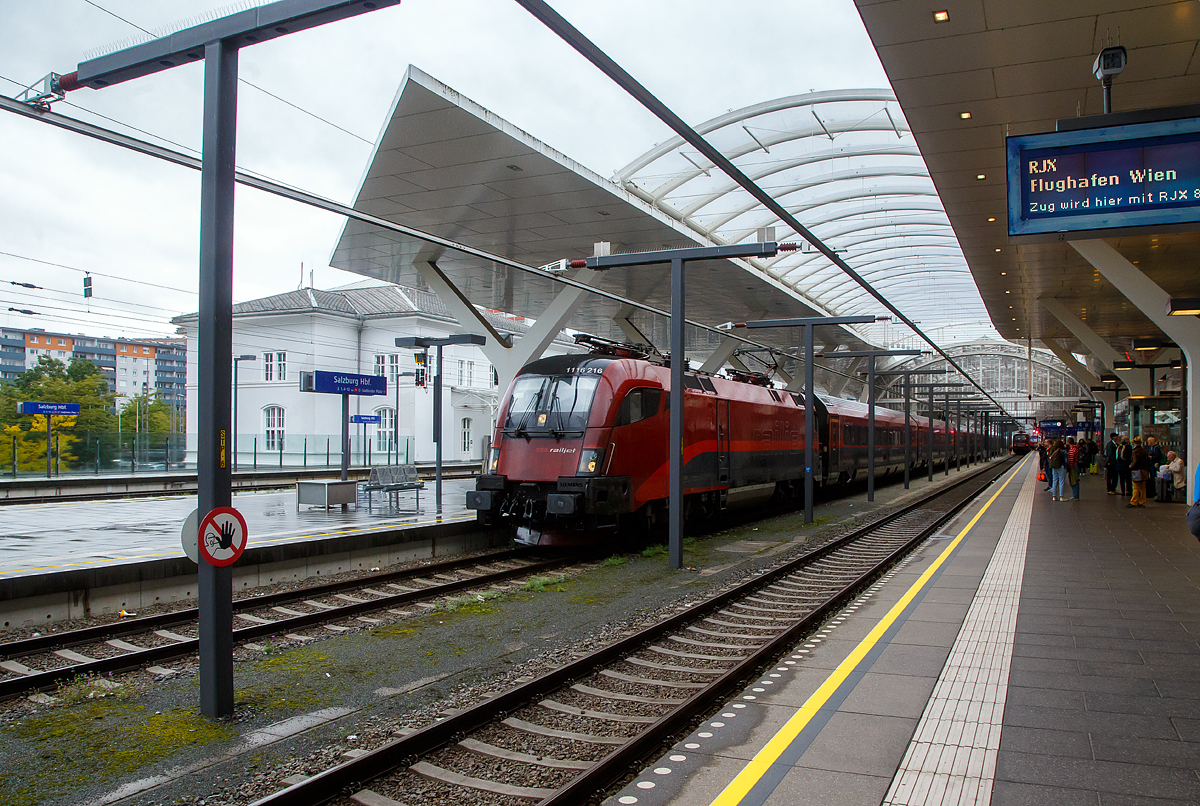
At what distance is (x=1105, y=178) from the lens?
7113 mm

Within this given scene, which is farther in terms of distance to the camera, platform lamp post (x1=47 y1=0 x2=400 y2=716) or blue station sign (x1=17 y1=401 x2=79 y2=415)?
blue station sign (x1=17 y1=401 x2=79 y2=415)

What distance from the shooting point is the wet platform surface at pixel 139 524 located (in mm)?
9883

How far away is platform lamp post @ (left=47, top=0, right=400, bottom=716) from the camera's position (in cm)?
517

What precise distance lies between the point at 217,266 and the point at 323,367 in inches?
1309

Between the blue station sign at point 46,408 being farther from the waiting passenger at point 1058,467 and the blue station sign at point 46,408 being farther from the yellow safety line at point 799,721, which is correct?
the waiting passenger at point 1058,467

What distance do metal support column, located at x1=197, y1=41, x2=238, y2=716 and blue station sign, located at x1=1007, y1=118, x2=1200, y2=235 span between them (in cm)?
642

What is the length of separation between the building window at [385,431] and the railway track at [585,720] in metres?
31.2

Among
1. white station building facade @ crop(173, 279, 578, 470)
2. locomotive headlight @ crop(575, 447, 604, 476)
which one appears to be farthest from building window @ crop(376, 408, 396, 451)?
locomotive headlight @ crop(575, 447, 604, 476)

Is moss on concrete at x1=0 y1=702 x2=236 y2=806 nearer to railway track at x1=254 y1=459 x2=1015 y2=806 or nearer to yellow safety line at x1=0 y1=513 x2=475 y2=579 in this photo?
railway track at x1=254 y1=459 x2=1015 y2=806

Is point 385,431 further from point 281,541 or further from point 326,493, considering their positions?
point 281,541

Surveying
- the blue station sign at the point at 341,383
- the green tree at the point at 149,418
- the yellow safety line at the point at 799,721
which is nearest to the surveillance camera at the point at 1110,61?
the yellow safety line at the point at 799,721

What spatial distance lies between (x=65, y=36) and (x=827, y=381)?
4509 centimetres

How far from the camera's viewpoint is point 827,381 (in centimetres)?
4891

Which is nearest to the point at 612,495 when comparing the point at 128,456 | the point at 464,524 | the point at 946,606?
the point at 464,524
